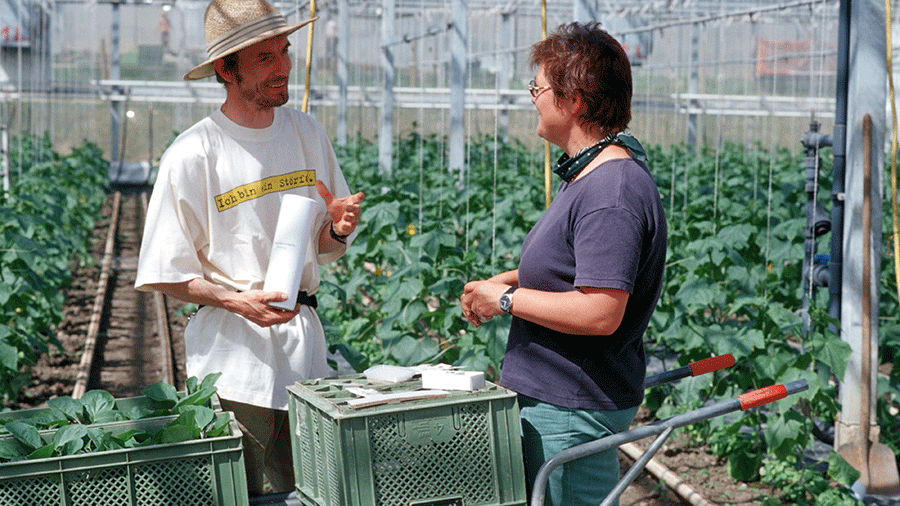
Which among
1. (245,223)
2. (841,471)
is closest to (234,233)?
(245,223)

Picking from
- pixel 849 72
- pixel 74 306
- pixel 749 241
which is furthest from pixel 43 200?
pixel 849 72

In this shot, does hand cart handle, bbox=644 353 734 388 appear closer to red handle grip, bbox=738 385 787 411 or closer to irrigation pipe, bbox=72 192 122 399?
red handle grip, bbox=738 385 787 411

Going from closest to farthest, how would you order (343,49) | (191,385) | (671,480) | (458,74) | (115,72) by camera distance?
(191,385) → (671,480) → (458,74) → (343,49) → (115,72)

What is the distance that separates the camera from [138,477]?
5.35 ft

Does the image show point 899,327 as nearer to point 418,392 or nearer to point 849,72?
point 849,72

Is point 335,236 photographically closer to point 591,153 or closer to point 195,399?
point 195,399

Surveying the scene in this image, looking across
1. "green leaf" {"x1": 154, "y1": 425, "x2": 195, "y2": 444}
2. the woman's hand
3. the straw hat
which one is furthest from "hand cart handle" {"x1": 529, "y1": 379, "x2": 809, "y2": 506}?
the straw hat

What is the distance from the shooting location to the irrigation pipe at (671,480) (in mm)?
3651

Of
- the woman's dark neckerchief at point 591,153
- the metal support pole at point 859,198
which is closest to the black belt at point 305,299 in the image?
the woman's dark neckerchief at point 591,153

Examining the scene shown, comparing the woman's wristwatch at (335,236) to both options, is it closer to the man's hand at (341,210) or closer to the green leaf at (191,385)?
the man's hand at (341,210)

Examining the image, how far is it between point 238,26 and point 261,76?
0.40 ft

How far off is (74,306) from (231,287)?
18.8 ft

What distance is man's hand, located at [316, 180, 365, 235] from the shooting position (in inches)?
87.4

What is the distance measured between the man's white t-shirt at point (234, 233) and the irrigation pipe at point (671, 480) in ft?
5.90
